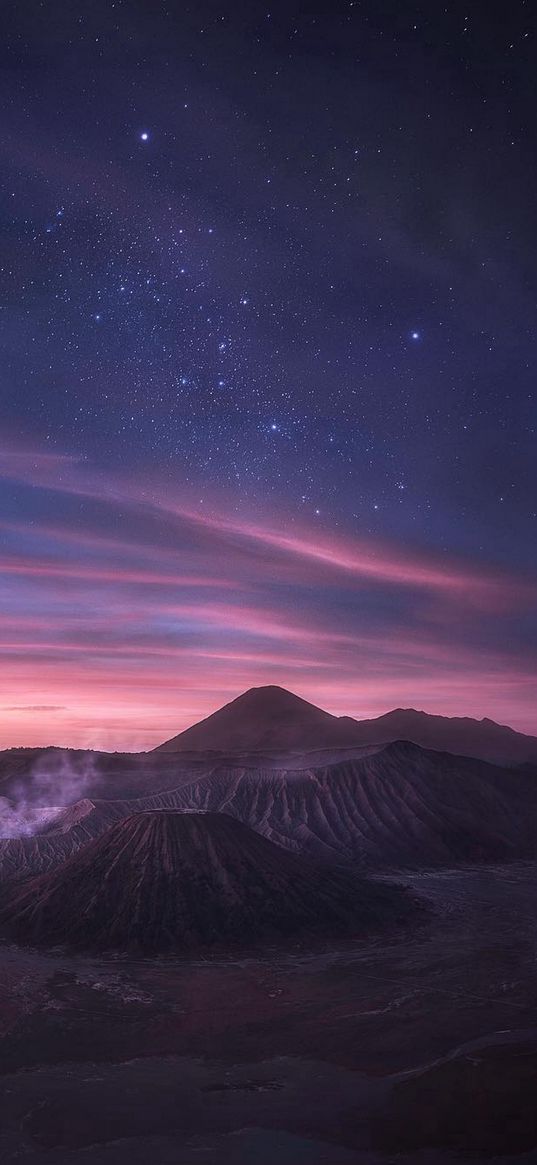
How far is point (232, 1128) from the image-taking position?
2342 cm

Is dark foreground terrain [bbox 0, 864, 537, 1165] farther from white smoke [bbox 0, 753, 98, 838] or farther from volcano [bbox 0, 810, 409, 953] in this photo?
A: white smoke [bbox 0, 753, 98, 838]

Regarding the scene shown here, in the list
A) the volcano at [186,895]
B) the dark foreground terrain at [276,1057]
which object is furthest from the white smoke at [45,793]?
the dark foreground terrain at [276,1057]

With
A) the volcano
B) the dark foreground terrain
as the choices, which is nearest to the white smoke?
the volcano

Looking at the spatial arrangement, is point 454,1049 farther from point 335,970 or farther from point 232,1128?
point 335,970

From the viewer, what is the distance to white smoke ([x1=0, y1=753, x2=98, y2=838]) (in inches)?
3189

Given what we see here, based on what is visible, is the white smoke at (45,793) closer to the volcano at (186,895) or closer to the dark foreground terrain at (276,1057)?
the volcano at (186,895)

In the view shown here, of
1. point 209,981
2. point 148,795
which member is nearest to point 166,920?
point 209,981

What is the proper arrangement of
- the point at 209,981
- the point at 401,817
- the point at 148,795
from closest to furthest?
the point at 209,981 < the point at 401,817 < the point at 148,795

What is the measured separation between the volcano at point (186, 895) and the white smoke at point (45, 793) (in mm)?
24772

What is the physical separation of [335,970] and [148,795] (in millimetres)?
61015

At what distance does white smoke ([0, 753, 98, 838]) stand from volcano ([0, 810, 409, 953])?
24772 mm

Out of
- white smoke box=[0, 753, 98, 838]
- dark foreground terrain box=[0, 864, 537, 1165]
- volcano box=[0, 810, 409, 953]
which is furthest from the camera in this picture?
white smoke box=[0, 753, 98, 838]

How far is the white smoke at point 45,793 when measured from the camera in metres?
81.0

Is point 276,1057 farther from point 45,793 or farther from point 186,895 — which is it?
point 45,793
